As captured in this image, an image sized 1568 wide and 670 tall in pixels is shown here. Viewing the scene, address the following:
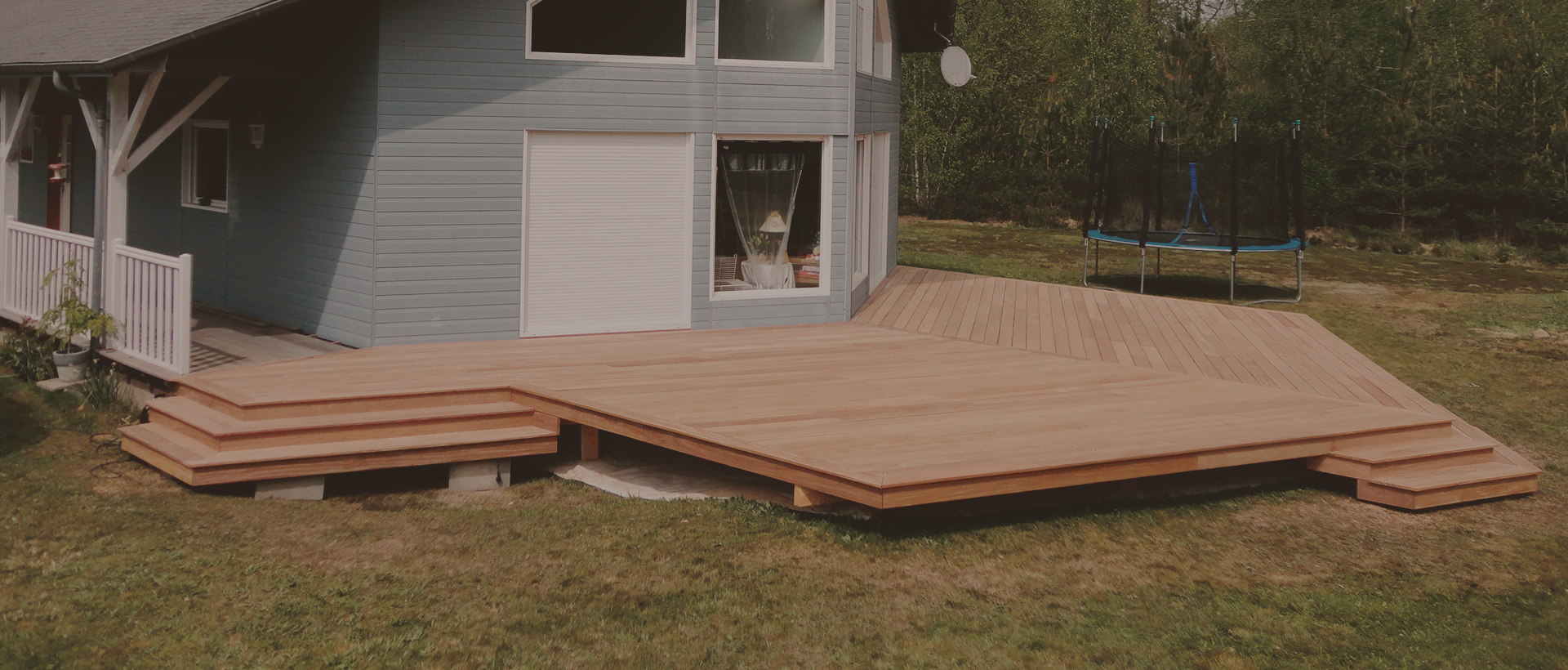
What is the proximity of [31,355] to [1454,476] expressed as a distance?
9.40 m

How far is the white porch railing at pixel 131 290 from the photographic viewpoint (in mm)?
7828

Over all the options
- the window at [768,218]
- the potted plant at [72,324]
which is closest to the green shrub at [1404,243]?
the window at [768,218]

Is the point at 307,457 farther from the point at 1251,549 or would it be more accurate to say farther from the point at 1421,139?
the point at 1421,139

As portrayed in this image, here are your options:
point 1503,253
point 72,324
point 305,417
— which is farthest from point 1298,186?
point 72,324

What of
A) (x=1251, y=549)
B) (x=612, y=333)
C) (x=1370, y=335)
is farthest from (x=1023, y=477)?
(x=1370, y=335)

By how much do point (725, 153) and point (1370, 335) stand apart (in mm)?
7437

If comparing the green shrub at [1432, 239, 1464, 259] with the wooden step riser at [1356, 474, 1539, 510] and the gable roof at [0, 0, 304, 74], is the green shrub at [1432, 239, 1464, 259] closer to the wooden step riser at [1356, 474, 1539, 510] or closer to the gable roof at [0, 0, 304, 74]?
the wooden step riser at [1356, 474, 1539, 510]

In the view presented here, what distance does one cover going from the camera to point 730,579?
5836 mm

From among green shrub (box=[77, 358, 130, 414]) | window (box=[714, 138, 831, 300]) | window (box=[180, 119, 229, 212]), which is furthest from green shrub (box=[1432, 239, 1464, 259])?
green shrub (box=[77, 358, 130, 414])

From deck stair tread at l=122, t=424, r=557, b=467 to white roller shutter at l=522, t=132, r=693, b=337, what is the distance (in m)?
2.27

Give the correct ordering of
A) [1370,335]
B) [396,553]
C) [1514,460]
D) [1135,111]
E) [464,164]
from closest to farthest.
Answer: [396,553] → [1514,460] → [464,164] → [1370,335] → [1135,111]

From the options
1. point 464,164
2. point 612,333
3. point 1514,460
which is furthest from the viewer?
point 612,333

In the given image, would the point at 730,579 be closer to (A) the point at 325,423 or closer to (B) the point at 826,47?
(A) the point at 325,423

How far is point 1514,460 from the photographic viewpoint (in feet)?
25.0
